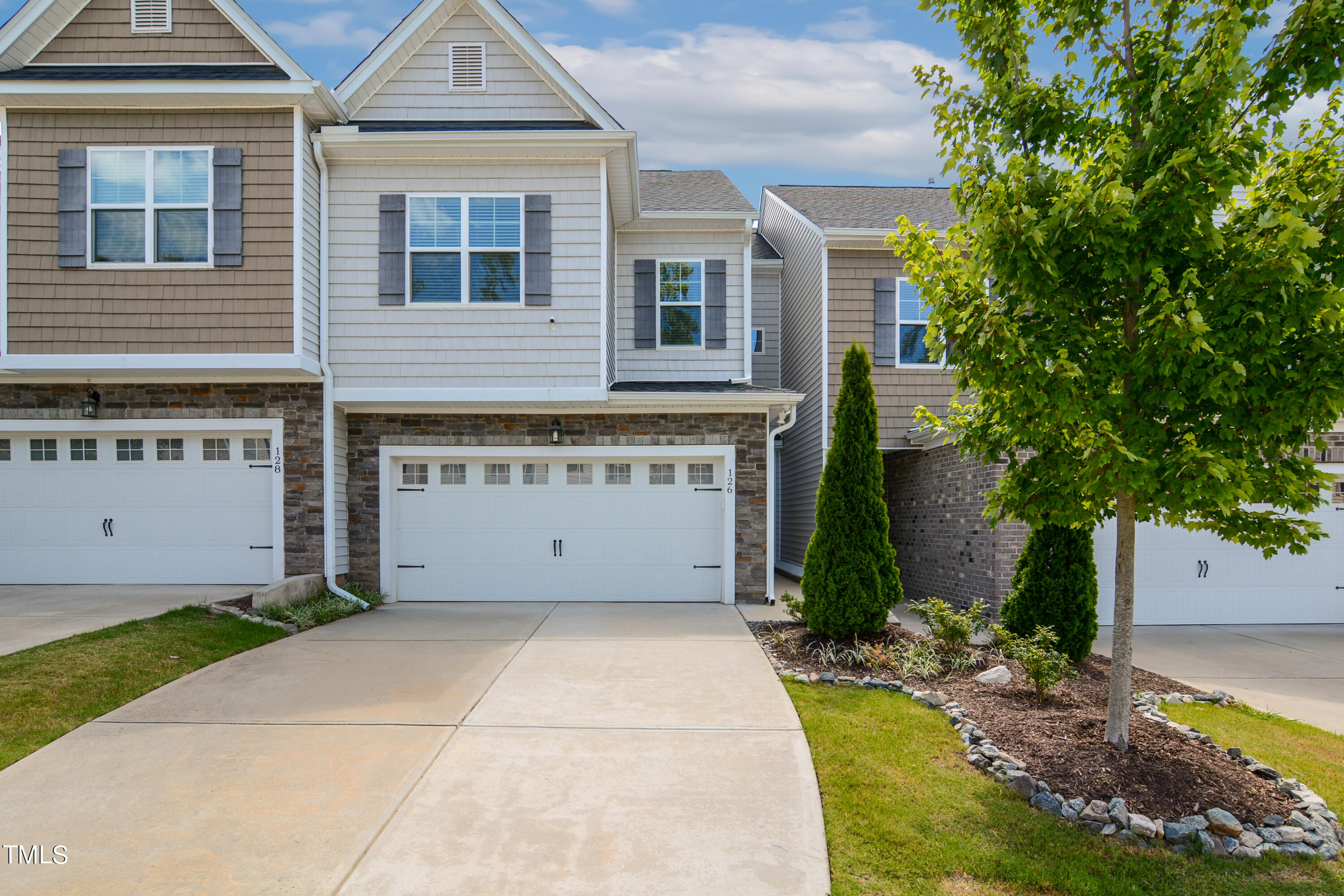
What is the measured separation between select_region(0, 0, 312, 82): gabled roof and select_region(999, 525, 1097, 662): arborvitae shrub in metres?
9.22

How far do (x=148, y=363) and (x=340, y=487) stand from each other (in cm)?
249

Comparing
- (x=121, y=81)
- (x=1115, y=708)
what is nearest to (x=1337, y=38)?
(x=1115, y=708)

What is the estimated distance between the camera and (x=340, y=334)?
32.2 ft

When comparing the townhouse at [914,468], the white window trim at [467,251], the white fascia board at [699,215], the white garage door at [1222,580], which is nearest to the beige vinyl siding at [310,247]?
the white window trim at [467,251]

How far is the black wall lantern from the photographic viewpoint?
9.59 m

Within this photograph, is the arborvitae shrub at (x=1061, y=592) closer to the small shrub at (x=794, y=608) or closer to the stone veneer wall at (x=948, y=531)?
the stone veneer wall at (x=948, y=531)

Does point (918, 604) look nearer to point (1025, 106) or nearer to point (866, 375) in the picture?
point (866, 375)

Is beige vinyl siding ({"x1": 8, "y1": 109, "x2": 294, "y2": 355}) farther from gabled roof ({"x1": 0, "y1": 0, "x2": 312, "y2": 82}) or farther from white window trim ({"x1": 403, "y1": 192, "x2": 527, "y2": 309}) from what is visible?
white window trim ({"x1": 403, "y1": 192, "x2": 527, "y2": 309})

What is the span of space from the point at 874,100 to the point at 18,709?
62.2 ft

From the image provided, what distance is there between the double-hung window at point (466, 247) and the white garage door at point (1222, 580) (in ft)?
26.2

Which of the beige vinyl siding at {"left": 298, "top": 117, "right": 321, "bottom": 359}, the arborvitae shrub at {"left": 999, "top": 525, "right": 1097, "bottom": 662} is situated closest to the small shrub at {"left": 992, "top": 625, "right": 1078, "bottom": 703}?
the arborvitae shrub at {"left": 999, "top": 525, "right": 1097, "bottom": 662}

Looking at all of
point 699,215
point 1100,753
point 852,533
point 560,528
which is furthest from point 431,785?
point 699,215

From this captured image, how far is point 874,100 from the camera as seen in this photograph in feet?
61.6

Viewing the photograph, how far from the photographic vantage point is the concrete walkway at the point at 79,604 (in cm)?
711
